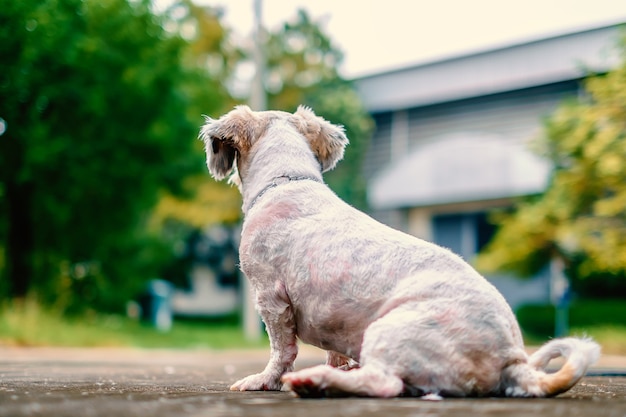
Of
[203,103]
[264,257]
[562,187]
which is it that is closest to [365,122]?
[203,103]

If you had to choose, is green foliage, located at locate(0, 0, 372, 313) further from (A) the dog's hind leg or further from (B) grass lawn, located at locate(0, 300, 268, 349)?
(A) the dog's hind leg

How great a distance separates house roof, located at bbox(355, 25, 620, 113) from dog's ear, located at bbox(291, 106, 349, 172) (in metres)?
16.7

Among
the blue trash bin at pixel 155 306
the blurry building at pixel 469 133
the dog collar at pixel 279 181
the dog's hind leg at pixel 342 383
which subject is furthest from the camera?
the blue trash bin at pixel 155 306

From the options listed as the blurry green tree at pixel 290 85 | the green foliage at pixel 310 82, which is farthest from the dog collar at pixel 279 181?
the green foliage at pixel 310 82

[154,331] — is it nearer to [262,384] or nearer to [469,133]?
[469,133]

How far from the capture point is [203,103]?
1956 centimetres

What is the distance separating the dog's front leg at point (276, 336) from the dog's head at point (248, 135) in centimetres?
93

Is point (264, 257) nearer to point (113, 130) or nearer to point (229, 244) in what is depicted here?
point (113, 130)

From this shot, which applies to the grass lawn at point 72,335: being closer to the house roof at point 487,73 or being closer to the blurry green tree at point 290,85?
the blurry green tree at point 290,85

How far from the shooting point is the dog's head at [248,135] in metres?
4.68

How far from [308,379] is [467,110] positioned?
2220 cm

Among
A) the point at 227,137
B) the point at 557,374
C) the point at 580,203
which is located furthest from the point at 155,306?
the point at 557,374

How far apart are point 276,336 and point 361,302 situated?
2.08 feet

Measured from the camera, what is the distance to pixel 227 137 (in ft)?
15.4
